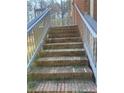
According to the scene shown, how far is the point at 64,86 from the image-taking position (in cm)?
357

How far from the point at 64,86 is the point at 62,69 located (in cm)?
67

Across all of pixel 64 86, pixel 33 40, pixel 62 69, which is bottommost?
pixel 64 86

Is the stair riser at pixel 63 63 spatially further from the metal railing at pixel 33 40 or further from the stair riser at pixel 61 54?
the stair riser at pixel 61 54

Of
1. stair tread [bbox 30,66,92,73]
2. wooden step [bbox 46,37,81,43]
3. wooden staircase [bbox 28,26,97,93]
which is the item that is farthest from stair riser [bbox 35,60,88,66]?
wooden step [bbox 46,37,81,43]

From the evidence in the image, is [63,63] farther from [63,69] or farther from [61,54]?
[61,54]

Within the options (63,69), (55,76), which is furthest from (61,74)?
(63,69)

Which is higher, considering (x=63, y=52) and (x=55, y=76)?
(x=63, y=52)

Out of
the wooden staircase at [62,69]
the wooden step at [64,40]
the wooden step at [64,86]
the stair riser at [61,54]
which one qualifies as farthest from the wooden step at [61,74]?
the wooden step at [64,40]

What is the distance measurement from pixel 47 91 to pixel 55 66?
114 cm

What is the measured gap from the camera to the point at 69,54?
4.88 m

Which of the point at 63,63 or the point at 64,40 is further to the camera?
the point at 64,40

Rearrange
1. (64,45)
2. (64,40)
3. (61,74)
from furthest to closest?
(64,40)
(64,45)
(61,74)

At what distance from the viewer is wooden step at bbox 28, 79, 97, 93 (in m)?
3.37
